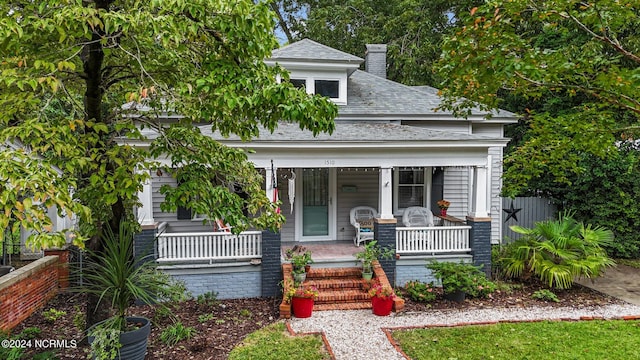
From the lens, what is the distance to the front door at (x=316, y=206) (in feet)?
34.8

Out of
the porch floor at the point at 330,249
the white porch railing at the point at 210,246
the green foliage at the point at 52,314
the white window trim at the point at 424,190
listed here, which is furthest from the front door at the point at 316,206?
the green foliage at the point at 52,314

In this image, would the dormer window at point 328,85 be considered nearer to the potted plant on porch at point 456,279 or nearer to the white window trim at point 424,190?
the white window trim at point 424,190

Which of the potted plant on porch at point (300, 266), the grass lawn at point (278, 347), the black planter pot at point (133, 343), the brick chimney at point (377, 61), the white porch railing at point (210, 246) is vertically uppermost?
the brick chimney at point (377, 61)

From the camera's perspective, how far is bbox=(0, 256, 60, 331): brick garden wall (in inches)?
241

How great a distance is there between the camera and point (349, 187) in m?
10.8

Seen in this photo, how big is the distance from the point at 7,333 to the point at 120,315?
8.49 ft

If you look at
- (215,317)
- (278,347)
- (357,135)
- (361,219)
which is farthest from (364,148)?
(215,317)

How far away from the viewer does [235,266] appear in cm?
814

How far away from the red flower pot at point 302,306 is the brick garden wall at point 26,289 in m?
4.58

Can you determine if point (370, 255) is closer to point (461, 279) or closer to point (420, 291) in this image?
point (420, 291)

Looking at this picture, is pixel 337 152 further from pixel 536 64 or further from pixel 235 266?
pixel 536 64

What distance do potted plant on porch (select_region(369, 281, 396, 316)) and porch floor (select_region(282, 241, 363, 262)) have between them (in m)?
1.42

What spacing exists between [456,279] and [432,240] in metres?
1.44

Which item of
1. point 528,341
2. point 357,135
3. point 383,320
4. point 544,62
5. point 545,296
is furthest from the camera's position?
point 357,135
